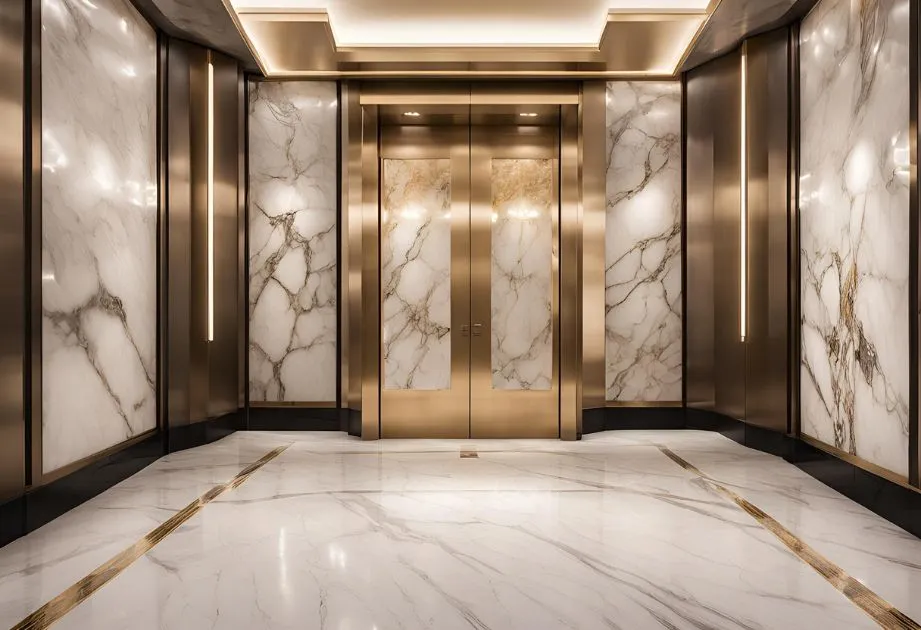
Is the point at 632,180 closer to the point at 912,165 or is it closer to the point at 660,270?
the point at 660,270

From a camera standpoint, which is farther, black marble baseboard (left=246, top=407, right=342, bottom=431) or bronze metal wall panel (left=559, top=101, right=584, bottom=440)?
black marble baseboard (left=246, top=407, right=342, bottom=431)

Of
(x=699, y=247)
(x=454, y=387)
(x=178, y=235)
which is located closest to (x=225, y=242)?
(x=178, y=235)

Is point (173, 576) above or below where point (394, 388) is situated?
below

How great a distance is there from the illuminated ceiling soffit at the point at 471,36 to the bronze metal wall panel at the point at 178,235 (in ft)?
2.23

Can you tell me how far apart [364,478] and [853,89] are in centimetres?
400

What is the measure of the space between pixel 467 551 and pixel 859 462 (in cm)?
248

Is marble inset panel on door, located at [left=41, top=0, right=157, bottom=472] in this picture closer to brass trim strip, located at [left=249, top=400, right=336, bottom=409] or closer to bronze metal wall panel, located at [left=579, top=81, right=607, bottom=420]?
brass trim strip, located at [left=249, top=400, right=336, bottom=409]

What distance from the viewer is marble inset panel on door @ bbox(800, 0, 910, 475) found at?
3.30 m

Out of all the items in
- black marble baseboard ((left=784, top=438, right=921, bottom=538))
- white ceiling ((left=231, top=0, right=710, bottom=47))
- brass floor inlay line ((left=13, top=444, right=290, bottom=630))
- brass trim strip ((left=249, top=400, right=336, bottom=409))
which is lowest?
brass floor inlay line ((left=13, top=444, right=290, bottom=630))

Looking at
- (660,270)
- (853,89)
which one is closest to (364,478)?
(660,270)

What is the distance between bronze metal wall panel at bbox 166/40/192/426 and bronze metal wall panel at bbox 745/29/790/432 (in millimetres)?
4602

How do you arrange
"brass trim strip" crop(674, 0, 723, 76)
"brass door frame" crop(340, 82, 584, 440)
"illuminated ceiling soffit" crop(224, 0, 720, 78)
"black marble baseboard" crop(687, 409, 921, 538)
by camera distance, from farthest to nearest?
"brass door frame" crop(340, 82, 584, 440)
"illuminated ceiling soffit" crop(224, 0, 720, 78)
"brass trim strip" crop(674, 0, 723, 76)
"black marble baseboard" crop(687, 409, 921, 538)

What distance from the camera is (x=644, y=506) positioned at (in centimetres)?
356

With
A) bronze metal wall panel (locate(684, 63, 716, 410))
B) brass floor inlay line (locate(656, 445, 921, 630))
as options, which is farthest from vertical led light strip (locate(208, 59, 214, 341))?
bronze metal wall panel (locate(684, 63, 716, 410))
